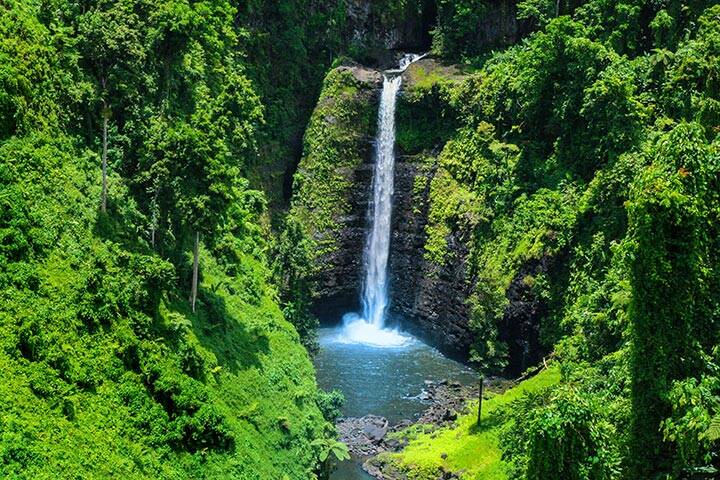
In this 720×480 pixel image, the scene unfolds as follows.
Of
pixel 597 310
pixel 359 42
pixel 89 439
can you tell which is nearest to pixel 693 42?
pixel 597 310

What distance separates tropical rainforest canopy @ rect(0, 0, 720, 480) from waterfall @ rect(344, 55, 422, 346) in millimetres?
1512

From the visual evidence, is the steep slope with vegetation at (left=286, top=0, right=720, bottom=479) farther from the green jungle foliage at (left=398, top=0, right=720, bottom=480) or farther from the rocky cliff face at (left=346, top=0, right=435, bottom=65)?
the rocky cliff face at (left=346, top=0, right=435, bottom=65)

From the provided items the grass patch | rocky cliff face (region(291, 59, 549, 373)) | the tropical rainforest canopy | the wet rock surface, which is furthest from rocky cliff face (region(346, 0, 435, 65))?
the grass patch

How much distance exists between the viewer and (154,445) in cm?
2602

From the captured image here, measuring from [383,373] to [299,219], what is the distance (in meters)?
15.1

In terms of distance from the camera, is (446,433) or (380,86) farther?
(380,86)

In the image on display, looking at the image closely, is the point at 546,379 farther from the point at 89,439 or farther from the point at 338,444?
the point at 89,439

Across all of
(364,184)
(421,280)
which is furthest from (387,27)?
(421,280)

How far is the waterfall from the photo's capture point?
57.8 meters

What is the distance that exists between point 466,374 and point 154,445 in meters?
26.2

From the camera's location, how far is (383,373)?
47.9 metres

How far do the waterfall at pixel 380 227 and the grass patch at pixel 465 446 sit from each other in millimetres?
16842

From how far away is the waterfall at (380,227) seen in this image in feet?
190

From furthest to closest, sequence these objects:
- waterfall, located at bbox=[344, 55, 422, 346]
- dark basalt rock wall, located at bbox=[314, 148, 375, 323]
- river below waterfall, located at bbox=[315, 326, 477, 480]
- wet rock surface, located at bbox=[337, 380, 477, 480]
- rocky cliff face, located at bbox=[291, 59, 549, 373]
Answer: waterfall, located at bbox=[344, 55, 422, 346], dark basalt rock wall, located at bbox=[314, 148, 375, 323], rocky cliff face, located at bbox=[291, 59, 549, 373], river below waterfall, located at bbox=[315, 326, 477, 480], wet rock surface, located at bbox=[337, 380, 477, 480]
